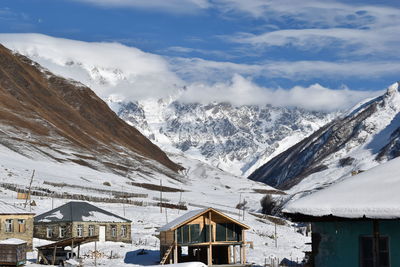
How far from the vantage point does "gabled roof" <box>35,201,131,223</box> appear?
247ft

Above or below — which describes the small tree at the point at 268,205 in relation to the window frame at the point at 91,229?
above

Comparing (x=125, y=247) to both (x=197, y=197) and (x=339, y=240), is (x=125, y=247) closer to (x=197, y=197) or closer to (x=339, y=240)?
(x=339, y=240)

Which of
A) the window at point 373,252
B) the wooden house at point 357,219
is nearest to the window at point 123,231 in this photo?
the wooden house at point 357,219

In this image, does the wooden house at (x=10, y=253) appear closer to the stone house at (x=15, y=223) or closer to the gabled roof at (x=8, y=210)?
the stone house at (x=15, y=223)

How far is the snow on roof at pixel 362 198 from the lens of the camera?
21.2 meters

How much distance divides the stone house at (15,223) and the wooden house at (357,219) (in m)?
47.3

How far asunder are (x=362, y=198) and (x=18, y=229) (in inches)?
1999

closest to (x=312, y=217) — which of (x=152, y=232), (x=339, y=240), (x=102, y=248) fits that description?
(x=339, y=240)

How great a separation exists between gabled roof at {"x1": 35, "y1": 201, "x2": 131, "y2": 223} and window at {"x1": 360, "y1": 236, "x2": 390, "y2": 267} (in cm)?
5545

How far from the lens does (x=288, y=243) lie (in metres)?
90.7

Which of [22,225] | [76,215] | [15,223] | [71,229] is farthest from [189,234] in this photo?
[76,215]

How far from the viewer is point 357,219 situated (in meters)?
22.2

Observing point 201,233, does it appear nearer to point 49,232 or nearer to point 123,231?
point 123,231

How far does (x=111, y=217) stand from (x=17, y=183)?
57.5 meters
